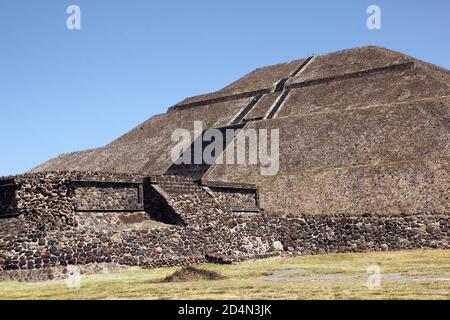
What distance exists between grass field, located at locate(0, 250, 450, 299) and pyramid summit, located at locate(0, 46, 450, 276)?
2.52 m

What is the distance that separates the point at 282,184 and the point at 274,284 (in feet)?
84.6

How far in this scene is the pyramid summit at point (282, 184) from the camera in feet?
85.7

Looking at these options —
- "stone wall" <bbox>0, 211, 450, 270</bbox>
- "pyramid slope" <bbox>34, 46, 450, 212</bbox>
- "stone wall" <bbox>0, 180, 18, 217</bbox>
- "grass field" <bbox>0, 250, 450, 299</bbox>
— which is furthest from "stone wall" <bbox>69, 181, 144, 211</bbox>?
"pyramid slope" <bbox>34, 46, 450, 212</bbox>

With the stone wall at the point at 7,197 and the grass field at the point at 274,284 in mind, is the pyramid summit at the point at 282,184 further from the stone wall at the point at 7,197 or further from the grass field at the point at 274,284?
the grass field at the point at 274,284

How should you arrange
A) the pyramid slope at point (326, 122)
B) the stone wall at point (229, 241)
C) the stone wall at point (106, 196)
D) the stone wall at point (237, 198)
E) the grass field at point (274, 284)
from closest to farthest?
the grass field at point (274, 284)
the stone wall at point (229, 241)
the stone wall at point (106, 196)
the stone wall at point (237, 198)
the pyramid slope at point (326, 122)

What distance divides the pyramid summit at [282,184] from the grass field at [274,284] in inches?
99.3

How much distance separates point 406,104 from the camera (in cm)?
5266

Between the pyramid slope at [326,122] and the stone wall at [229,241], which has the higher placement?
the pyramid slope at [326,122]

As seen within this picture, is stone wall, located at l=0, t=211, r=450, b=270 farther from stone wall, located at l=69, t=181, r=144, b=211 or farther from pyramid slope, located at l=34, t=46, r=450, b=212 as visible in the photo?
pyramid slope, located at l=34, t=46, r=450, b=212

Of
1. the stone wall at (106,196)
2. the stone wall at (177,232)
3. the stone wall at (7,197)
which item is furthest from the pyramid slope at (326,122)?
the stone wall at (7,197)

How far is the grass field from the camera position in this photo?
1515 cm

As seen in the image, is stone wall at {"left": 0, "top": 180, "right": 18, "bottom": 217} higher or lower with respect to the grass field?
higher
